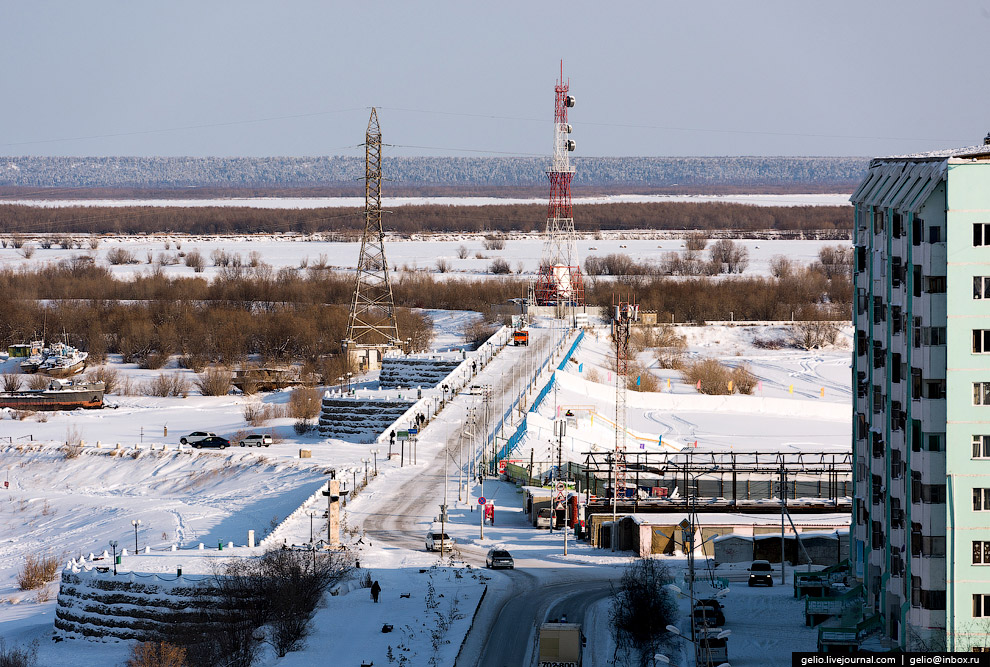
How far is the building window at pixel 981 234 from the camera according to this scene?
20.9 meters

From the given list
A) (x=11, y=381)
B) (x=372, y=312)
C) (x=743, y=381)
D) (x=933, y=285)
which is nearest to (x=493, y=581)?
(x=933, y=285)

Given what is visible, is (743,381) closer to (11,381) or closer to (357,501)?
(357,501)

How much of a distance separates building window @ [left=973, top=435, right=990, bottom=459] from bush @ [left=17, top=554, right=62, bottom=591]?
891 inches

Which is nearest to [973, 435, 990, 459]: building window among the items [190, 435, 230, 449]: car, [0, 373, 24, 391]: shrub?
[190, 435, 230, 449]: car

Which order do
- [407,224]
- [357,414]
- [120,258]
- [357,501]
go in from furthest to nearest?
[407,224], [120,258], [357,414], [357,501]

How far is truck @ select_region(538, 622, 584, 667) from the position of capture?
23.0 metres

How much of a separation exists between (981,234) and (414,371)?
37.9 m

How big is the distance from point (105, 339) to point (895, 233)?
60807mm

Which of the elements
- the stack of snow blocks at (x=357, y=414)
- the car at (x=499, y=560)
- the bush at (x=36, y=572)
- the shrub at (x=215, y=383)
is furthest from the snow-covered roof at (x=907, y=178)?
the shrub at (x=215, y=383)

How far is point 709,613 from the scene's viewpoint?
2556cm

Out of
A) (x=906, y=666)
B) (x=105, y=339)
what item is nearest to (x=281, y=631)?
(x=906, y=666)

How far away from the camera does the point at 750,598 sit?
89.2ft

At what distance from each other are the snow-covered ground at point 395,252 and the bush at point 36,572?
246ft

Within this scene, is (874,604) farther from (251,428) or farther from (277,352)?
(277,352)
